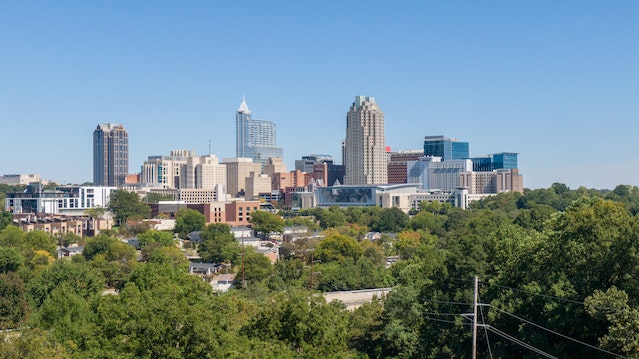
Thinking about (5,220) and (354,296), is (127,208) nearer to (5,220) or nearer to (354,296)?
(5,220)

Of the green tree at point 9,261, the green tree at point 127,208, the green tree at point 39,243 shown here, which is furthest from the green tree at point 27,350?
the green tree at point 127,208

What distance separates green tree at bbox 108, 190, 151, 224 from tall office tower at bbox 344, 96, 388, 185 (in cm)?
6394

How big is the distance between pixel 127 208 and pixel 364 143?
228 feet

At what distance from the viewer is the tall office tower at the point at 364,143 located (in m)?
170

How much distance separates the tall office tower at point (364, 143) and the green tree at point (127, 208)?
63942mm

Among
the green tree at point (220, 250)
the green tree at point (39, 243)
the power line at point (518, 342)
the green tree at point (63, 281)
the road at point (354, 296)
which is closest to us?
the power line at point (518, 342)

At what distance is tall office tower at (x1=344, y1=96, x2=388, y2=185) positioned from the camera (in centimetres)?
17000

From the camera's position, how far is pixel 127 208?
375 feet

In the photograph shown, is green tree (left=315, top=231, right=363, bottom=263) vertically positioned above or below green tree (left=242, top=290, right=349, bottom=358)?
below

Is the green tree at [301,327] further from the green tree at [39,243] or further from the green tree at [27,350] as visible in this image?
the green tree at [39,243]

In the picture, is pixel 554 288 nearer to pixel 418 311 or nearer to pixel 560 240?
pixel 560 240

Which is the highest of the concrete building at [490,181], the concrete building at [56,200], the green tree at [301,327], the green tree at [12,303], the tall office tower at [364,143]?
the tall office tower at [364,143]

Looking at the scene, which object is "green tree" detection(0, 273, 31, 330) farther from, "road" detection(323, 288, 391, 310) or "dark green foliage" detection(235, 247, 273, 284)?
"road" detection(323, 288, 391, 310)

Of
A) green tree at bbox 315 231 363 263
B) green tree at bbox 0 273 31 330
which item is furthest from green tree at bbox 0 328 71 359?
green tree at bbox 315 231 363 263
